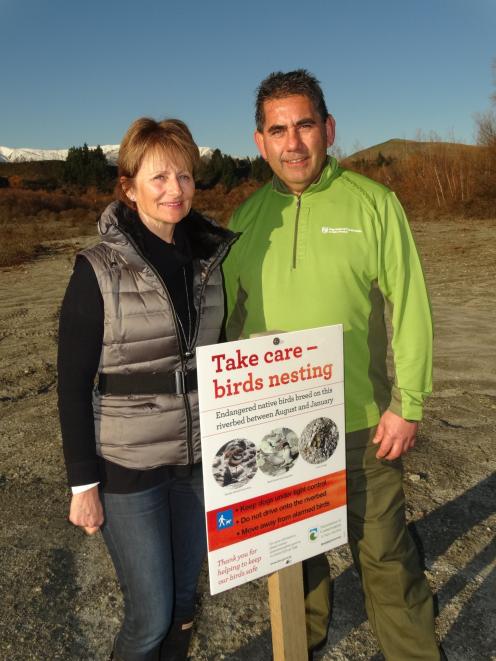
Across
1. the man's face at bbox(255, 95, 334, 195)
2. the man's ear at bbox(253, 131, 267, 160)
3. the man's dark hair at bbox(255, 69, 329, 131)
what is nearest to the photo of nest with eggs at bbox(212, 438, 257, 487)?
the man's face at bbox(255, 95, 334, 195)

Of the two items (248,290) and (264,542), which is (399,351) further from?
(264,542)

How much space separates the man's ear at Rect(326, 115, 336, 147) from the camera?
2314mm

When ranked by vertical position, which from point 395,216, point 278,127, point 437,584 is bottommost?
point 437,584

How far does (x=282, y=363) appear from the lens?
72.7 inches

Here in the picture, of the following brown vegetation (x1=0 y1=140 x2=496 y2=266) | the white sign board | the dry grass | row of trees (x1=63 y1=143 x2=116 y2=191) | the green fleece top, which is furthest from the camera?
row of trees (x1=63 y1=143 x2=116 y2=191)

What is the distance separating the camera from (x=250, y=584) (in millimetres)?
3180

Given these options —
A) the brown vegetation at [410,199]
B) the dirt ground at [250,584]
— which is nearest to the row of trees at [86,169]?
the brown vegetation at [410,199]

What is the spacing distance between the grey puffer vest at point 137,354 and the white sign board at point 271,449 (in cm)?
20

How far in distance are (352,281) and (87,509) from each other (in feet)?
3.79

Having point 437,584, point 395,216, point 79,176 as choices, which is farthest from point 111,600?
point 79,176

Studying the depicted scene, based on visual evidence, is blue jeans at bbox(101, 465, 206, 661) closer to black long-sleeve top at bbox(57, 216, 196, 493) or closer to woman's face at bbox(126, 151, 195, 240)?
black long-sleeve top at bbox(57, 216, 196, 493)

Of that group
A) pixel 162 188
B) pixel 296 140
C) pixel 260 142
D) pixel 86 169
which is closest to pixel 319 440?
pixel 162 188

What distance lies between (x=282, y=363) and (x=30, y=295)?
1036 cm

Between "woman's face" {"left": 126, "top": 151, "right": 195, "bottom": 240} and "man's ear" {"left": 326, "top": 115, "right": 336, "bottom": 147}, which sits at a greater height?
"man's ear" {"left": 326, "top": 115, "right": 336, "bottom": 147}
